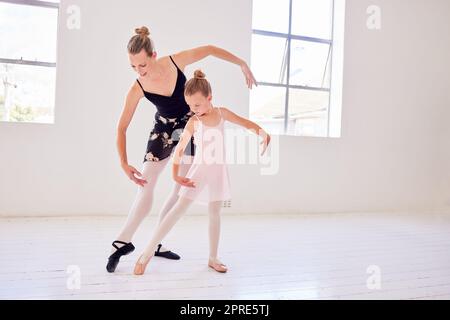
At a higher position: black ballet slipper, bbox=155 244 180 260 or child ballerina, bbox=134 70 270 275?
child ballerina, bbox=134 70 270 275

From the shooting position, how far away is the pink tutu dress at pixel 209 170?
68.9 inches

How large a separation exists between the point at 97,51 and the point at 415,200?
3820 mm

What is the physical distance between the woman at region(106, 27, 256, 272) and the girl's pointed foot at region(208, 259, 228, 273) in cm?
41

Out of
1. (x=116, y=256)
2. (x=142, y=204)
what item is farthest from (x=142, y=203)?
(x=116, y=256)

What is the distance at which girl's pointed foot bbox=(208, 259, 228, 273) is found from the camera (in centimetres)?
180

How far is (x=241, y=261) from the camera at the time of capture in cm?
201

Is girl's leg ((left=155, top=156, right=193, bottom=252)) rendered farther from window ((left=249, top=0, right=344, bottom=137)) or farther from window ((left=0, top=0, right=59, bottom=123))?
window ((left=249, top=0, right=344, bottom=137))

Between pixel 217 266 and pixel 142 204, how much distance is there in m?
0.50

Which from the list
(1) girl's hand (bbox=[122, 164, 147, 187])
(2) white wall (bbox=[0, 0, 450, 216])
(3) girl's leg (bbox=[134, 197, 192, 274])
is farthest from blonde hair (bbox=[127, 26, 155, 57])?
(2) white wall (bbox=[0, 0, 450, 216])

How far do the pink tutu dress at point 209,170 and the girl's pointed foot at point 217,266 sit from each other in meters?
0.34

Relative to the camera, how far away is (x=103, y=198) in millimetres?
3180

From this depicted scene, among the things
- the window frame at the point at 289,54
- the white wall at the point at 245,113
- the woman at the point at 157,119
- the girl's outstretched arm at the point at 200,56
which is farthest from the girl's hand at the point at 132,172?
the window frame at the point at 289,54
